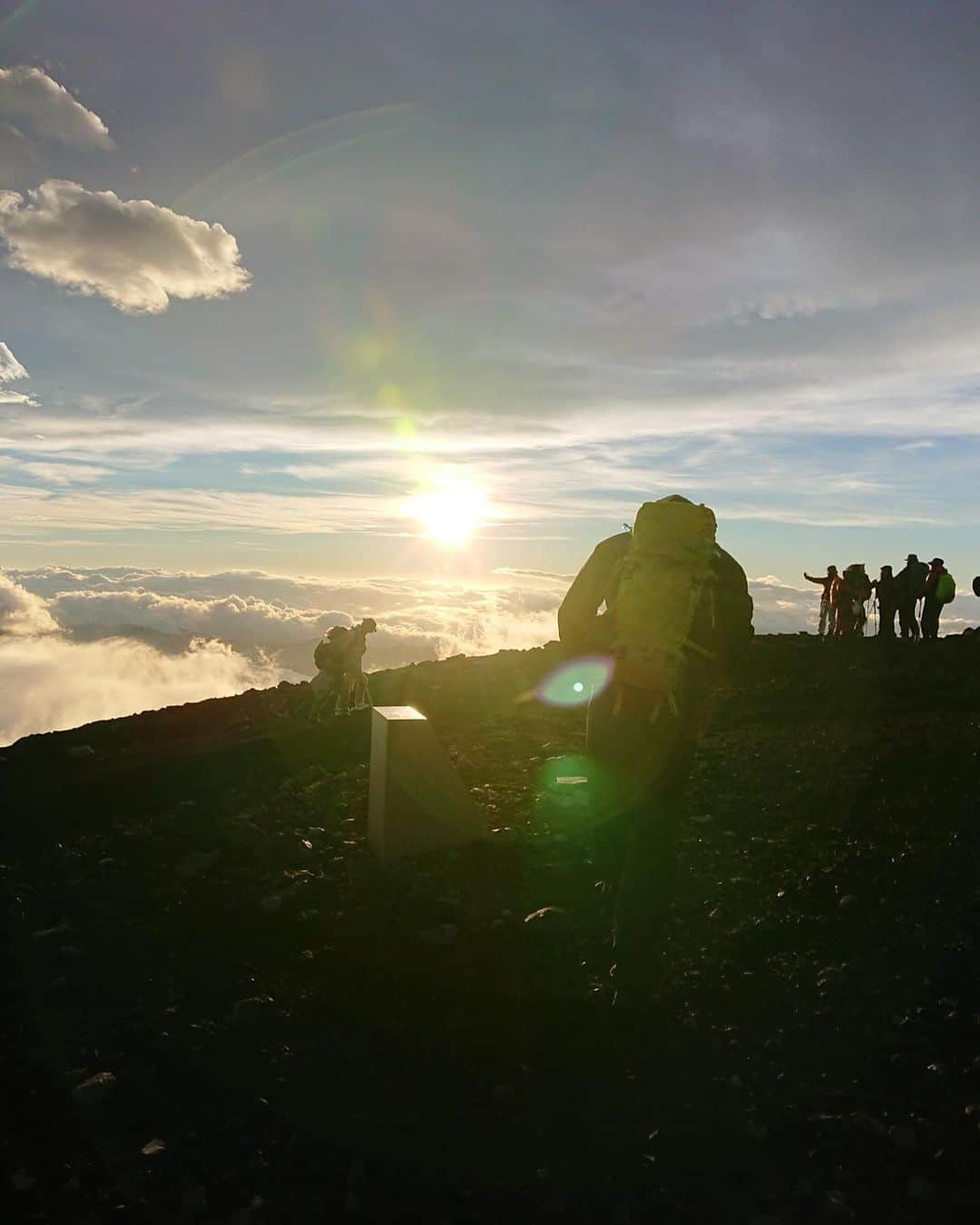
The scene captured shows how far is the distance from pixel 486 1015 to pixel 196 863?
3.69 m

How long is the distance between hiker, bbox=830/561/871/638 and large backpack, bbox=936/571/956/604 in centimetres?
171

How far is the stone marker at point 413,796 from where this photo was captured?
340 inches

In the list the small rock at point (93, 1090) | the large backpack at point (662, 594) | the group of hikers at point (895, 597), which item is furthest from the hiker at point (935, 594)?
the small rock at point (93, 1090)

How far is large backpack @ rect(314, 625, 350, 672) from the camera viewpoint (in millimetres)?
15430

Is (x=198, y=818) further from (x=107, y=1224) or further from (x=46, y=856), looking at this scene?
(x=107, y=1224)

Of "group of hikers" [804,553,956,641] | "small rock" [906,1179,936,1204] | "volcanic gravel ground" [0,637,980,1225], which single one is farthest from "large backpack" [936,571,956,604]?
"small rock" [906,1179,936,1204]

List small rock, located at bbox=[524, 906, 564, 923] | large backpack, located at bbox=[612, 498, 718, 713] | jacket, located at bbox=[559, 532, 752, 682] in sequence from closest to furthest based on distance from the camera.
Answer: large backpack, located at bbox=[612, 498, 718, 713]
jacket, located at bbox=[559, 532, 752, 682]
small rock, located at bbox=[524, 906, 564, 923]

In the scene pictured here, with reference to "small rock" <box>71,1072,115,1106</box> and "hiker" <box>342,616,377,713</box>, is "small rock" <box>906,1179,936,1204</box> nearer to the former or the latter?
"small rock" <box>71,1072,115,1106</box>

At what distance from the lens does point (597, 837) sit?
6238 mm

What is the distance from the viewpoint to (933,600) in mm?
23672

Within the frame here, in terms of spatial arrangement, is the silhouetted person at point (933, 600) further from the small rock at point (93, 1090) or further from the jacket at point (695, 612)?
the small rock at point (93, 1090)

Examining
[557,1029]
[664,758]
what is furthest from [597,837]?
[557,1029]

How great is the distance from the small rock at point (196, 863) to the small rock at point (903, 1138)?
5.90 m

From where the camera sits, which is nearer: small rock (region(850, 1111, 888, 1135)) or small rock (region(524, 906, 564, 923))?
small rock (region(850, 1111, 888, 1135))
